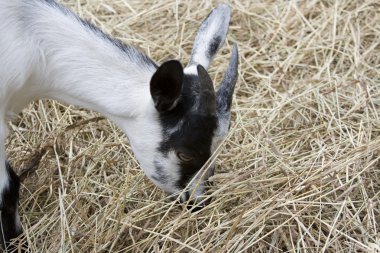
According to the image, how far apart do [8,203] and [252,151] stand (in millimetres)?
1507

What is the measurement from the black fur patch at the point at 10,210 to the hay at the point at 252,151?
0.11 metres

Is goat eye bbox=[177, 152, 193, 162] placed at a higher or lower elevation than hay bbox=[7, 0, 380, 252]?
higher

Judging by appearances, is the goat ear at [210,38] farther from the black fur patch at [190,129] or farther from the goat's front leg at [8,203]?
the goat's front leg at [8,203]

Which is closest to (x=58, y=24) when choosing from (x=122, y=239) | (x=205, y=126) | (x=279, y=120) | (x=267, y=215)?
(x=205, y=126)

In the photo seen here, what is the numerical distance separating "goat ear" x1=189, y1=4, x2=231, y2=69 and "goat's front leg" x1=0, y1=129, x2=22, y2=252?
43.5 inches

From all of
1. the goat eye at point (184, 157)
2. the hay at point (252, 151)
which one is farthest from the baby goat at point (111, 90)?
the hay at point (252, 151)

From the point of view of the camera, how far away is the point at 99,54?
12.5 ft

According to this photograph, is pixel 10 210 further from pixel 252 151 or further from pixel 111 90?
pixel 252 151

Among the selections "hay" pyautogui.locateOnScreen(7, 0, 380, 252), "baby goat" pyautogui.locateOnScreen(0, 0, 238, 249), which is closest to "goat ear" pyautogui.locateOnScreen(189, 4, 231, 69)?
"baby goat" pyautogui.locateOnScreen(0, 0, 238, 249)

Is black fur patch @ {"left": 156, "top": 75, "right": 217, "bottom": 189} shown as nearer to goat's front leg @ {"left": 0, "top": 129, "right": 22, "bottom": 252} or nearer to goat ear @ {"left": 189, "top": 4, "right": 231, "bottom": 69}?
goat ear @ {"left": 189, "top": 4, "right": 231, "bottom": 69}

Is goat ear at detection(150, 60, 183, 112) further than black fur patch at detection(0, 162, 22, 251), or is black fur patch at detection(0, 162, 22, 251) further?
black fur patch at detection(0, 162, 22, 251)

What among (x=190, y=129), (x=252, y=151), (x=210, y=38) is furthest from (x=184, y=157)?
(x=252, y=151)

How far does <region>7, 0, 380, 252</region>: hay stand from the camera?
3977mm

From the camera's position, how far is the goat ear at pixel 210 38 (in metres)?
4.00
